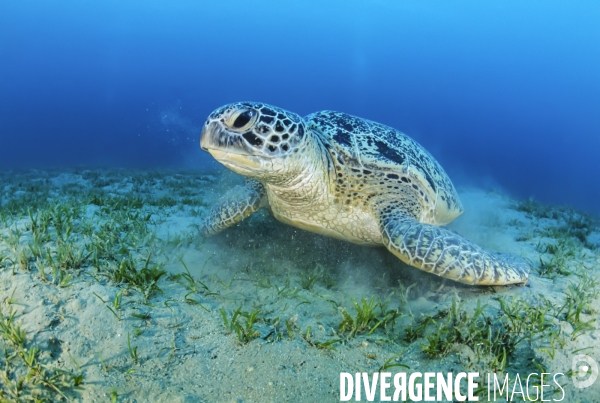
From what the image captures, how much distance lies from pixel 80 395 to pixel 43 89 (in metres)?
135

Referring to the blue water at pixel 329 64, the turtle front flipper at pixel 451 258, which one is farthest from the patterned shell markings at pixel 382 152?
the blue water at pixel 329 64

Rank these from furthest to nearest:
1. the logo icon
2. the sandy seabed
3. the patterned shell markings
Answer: the patterned shell markings, the logo icon, the sandy seabed

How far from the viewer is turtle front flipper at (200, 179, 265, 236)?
3.81 m

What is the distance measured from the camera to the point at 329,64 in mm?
136750

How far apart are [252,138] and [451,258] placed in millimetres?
1832

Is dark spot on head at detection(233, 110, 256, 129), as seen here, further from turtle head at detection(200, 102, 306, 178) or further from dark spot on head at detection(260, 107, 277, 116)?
dark spot on head at detection(260, 107, 277, 116)

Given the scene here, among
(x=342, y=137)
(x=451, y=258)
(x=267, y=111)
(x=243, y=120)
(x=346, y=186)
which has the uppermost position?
(x=342, y=137)

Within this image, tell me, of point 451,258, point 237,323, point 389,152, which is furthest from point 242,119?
point 451,258

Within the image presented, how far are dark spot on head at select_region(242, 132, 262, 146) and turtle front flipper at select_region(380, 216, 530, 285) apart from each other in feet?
4.73

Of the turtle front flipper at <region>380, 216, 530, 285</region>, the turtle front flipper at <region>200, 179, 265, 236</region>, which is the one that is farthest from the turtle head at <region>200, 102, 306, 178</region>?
the turtle front flipper at <region>380, 216, 530, 285</region>

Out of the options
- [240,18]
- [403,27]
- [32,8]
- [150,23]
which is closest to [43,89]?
[32,8]

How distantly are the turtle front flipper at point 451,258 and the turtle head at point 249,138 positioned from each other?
123 centimetres

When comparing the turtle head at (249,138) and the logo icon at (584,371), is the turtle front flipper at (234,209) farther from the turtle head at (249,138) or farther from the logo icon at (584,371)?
the logo icon at (584,371)

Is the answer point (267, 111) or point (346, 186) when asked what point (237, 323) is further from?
point (346, 186)
